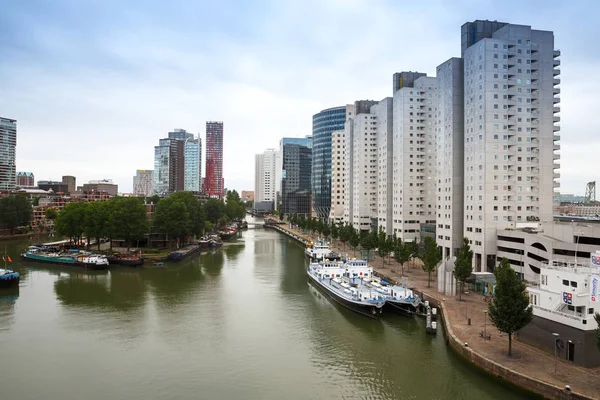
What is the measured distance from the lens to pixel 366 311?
41438mm

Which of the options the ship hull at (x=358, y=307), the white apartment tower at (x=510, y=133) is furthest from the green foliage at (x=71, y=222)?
the white apartment tower at (x=510, y=133)

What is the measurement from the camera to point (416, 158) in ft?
273

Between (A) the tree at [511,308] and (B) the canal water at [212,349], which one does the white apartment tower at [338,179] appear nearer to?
(B) the canal water at [212,349]

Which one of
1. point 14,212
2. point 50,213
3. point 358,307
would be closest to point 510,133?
point 358,307

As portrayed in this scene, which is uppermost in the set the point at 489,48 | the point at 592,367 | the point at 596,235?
the point at 489,48

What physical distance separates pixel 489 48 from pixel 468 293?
3132cm

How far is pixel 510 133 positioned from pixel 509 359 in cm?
3797

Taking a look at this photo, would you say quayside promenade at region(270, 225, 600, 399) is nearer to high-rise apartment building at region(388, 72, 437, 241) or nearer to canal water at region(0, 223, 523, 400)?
canal water at region(0, 223, 523, 400)

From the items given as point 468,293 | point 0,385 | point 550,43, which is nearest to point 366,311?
point 468,293

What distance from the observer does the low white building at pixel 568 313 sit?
2441 centimetres

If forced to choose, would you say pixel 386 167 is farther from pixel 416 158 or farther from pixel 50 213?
pixel 50 213

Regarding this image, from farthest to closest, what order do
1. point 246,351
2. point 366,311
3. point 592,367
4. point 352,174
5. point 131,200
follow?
point 352,174, point 131,200, point 366,311, point 246,351, point 592,367

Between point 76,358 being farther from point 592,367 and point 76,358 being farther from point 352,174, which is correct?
point 352,174

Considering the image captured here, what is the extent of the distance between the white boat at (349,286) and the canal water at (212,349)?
110 centimetres
